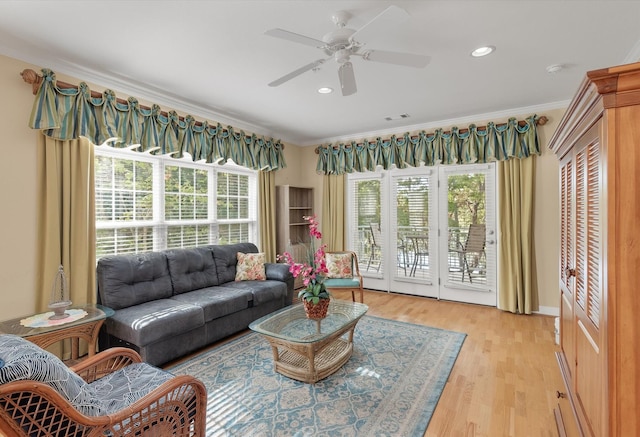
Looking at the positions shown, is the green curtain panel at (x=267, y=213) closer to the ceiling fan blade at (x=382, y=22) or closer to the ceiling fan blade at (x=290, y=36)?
the ceiling fan blade at (x=290, y=36)

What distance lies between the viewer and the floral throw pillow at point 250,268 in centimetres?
393

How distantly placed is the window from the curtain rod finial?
669 millimetres

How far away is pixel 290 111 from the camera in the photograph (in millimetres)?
4086

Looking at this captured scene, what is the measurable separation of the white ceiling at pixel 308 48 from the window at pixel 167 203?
2.38 ft

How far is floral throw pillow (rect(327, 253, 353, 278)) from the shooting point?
14.1 ft

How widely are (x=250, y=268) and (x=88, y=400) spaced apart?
8.96 feet

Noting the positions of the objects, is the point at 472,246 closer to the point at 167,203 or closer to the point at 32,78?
the point at 167,203

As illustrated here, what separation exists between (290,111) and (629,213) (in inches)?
147

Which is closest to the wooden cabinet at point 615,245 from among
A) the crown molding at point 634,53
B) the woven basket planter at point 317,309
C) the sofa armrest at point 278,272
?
the woven basket planter at point 317,309

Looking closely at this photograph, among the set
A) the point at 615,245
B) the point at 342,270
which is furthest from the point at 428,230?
the point at 615,245

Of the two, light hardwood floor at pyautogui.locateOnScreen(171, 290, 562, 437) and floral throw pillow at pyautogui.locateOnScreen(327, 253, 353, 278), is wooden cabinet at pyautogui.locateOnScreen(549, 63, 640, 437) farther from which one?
floral throw pillow at pyautogui.locateOnScreen(327, 253, 353, 278)

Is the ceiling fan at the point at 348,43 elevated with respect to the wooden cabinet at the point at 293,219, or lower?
elevated

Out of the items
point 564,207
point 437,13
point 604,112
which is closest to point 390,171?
point 437,13

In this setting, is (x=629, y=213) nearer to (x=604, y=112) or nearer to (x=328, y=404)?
(x=604, y=112)
